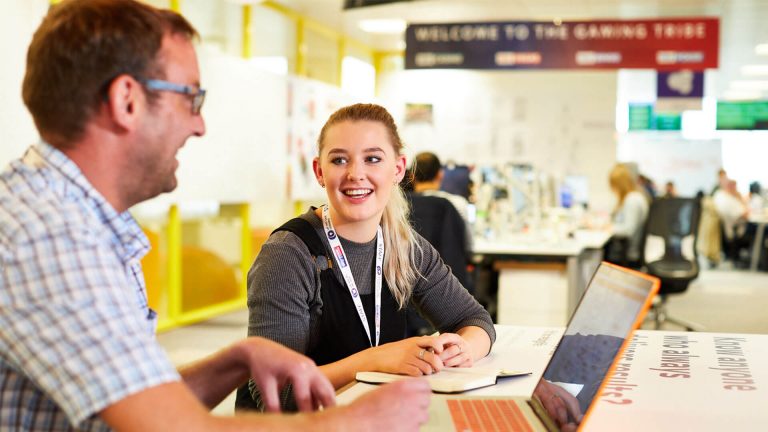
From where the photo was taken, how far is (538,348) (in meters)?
2.29

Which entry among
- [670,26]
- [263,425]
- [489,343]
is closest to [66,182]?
[263,425]

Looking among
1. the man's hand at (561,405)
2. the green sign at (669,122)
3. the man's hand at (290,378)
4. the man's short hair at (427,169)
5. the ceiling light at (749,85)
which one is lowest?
the man's hand at (561,405)

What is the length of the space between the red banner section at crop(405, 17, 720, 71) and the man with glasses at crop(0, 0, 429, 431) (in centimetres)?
670

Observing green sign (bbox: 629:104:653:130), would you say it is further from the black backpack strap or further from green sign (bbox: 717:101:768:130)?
the black backpack strap

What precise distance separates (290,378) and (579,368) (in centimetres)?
44

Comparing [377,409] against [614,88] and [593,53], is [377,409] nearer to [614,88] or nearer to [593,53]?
[593,53]

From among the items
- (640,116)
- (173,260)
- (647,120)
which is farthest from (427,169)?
(647,120)

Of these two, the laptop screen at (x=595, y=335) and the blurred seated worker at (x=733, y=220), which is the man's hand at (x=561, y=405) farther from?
the blurred seated worker at (x=733, y=220)

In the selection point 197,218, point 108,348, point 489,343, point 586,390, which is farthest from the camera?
point 197,218

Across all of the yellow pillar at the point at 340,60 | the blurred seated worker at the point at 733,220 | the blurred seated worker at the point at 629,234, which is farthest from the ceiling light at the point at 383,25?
the blurred seated worker at the point at 733,220

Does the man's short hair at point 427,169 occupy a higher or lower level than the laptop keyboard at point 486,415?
higher

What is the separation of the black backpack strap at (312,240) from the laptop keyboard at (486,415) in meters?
0.60

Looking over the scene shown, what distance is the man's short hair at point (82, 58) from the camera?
1118 mm

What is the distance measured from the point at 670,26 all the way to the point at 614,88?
8.61 ft
